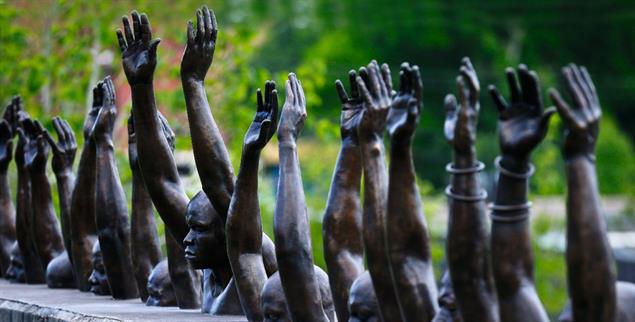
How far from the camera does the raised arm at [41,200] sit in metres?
10.2

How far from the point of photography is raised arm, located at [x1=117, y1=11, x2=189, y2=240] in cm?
827

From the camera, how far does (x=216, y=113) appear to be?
16.7 meters

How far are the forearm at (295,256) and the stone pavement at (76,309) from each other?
80 centimetres

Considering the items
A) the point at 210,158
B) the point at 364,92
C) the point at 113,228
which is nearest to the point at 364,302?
the point at 364,92

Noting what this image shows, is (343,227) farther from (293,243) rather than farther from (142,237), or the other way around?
(142,237)

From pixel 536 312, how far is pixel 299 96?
201cm

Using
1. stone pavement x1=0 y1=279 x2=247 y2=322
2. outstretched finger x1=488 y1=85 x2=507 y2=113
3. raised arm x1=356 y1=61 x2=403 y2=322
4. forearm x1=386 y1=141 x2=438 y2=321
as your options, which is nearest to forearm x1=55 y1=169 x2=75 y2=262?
stone pavement x1=0 y1=279 x2=247 y2=322

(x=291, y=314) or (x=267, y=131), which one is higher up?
(x=267, y=131)

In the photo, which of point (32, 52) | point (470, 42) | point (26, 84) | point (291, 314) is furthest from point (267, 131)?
point (470, 42)

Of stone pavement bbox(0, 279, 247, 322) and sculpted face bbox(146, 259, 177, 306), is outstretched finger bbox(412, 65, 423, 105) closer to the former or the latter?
stone pavement bbox(0, 279, 247, 322)

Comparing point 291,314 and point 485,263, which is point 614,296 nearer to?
point 485,263

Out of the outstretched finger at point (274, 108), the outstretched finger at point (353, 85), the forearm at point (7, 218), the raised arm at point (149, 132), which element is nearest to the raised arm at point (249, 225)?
the outstretched finger at point (274, 108)

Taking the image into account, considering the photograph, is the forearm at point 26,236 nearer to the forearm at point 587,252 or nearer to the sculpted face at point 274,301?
the sculpted face at point 274,301

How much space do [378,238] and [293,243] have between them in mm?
651
